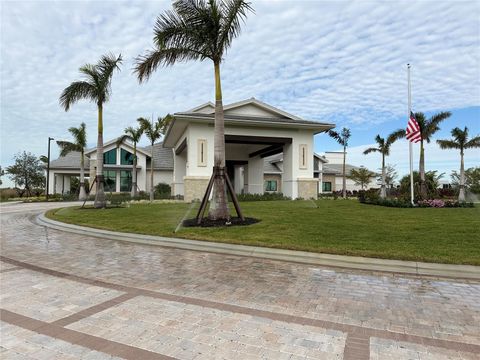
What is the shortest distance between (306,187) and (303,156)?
7.31 ft

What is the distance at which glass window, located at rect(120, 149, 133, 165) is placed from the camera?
37672 mm

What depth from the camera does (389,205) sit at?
65.0ft

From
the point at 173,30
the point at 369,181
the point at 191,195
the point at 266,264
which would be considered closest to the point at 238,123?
the point at 191,195

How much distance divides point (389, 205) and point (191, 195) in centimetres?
1198

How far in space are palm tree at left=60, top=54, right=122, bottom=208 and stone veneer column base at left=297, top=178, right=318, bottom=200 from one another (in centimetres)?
1302

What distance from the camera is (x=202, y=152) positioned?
2311 cm

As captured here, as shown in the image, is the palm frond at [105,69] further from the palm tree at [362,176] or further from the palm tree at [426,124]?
the palm tree at [362,176]

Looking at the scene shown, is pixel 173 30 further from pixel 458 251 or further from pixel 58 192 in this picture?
pixel 58 192

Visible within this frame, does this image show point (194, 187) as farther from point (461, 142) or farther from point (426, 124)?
point (461, 142)

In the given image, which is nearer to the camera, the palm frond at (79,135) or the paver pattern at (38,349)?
the paver pattern at (38,349)

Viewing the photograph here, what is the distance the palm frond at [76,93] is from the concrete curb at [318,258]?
1094cm

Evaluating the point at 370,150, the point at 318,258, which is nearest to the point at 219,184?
the point at 318,258

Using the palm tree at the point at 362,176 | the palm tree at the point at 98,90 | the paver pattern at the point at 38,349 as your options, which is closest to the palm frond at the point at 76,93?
the palm tree at the point at 98,90

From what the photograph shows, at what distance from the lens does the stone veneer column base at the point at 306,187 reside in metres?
24.7
